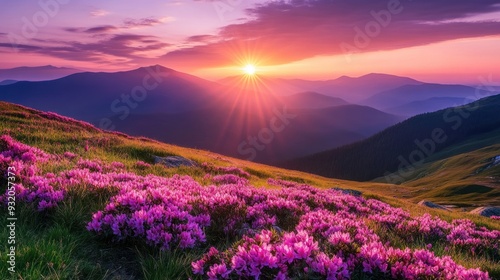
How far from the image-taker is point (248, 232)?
5605 mm

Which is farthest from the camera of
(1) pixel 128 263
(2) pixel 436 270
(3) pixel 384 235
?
(3) pixel 384 235

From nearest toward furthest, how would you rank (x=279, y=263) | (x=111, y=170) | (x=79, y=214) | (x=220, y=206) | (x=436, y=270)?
(x=279, y=263) < (x=436, y=270) < (x=79, y=214) < (x=220, y=206) < (x=111, y=170)

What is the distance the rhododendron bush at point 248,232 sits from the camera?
3629mm

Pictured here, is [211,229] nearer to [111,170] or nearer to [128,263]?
→ [128,263]

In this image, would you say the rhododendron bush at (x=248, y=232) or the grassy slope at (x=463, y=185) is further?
the grassy slope at (x=463, y=185)

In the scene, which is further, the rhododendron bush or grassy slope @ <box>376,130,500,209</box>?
grassy slope @ <box>376,130,500,209</box>

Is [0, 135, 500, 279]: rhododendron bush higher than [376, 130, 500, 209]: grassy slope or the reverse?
higher

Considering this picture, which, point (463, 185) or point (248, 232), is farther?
point (463, 185)

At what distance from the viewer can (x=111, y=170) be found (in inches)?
393

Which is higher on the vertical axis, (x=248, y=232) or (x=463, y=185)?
(x=248, y=232)

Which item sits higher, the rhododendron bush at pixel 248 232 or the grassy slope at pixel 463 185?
the rhododendron bush at pixel 248 232

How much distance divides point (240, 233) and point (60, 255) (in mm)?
2699

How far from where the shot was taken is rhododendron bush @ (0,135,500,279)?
363 cm

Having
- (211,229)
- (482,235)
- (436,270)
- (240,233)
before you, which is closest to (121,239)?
(211,229)
